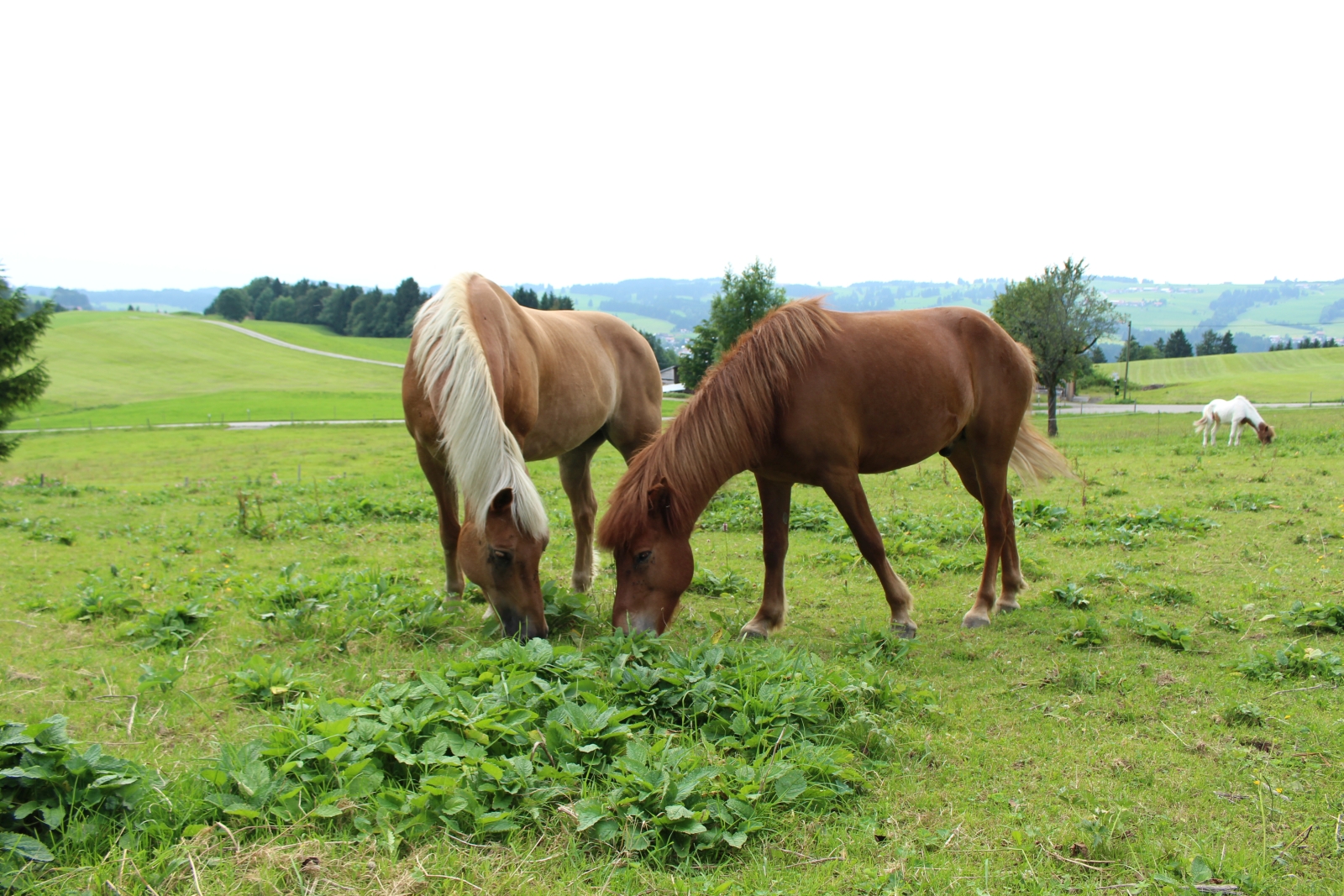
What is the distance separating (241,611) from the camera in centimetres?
562

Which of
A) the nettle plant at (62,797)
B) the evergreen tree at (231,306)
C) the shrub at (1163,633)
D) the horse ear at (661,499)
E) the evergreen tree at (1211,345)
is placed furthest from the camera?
the evergreen tree at (231,306)

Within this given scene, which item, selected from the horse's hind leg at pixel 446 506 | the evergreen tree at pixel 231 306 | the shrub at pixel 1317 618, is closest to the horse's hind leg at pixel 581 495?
the horse's hind leg at pixel 446 506

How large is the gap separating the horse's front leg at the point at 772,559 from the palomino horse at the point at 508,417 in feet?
5.33

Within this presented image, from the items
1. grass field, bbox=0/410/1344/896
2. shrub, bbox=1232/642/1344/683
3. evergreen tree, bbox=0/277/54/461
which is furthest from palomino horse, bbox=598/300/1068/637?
evergreen tree, bbox=0/277/54/461

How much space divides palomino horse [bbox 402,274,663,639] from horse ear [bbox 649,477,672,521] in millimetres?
659

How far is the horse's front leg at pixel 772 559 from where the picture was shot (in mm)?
5426

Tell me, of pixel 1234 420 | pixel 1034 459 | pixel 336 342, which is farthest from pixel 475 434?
pixel 336 342

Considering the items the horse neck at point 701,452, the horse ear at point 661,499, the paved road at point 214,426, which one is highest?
the horse neck at point 701,452

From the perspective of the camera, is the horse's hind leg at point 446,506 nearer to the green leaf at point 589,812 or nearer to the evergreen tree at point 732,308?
the green leaf at point 589,812

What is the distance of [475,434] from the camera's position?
4.55 metres

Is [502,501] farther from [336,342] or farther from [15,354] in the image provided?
[336,342]

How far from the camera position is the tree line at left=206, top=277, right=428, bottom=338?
97625 millimetres

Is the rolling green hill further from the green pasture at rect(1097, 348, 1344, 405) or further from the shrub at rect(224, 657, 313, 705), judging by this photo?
the green pasture at rect(1097, 348, 1344, 405)

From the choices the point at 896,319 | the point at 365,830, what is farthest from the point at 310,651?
the point at 896,319
